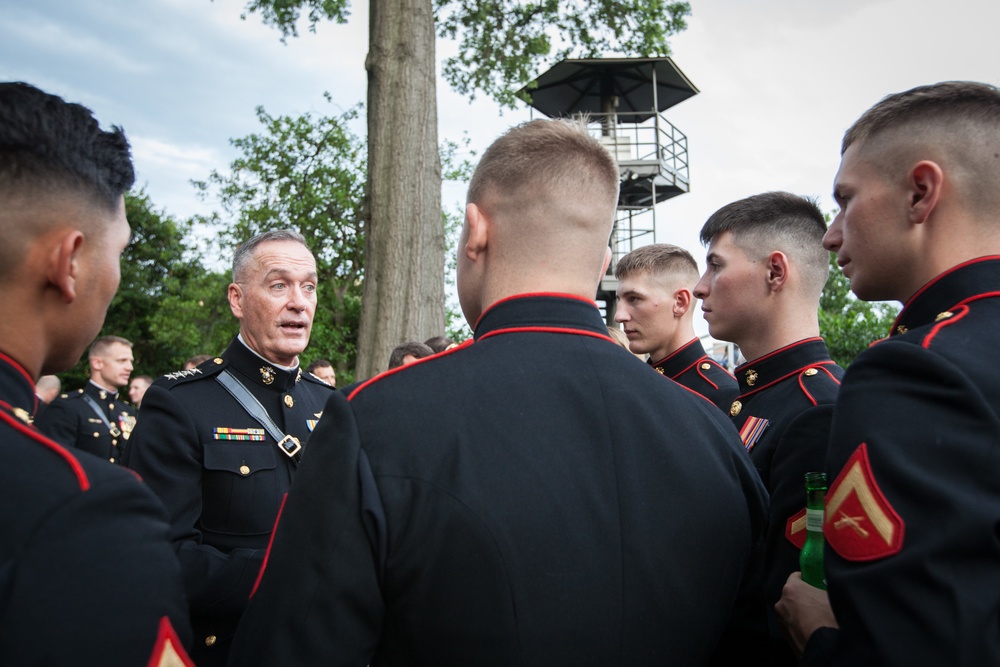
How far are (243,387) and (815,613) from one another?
2.44m

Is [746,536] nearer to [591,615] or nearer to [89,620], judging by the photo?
[591,615]

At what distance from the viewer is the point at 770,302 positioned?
3.07m

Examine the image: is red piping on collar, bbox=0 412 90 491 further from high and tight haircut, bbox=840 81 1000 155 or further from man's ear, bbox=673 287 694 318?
man's ear, bbox=673 287 694 318

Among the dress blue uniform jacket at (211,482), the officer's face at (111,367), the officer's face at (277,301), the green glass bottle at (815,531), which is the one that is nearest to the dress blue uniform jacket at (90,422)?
the officer's face at (111,367)

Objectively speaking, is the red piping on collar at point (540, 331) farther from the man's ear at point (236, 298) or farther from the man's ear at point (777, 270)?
the man's ear at point (236, 298)

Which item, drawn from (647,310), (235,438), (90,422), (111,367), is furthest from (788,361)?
(111,367)

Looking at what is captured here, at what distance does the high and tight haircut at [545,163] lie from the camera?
5.97 ft

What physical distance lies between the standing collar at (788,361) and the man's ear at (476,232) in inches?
63.8

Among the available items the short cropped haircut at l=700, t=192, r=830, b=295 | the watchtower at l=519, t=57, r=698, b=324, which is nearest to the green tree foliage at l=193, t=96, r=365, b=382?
the watchtower at l=519, t=57, r=698, b=324

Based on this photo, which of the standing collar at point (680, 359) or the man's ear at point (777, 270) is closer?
the man's ear at point (777, 270)

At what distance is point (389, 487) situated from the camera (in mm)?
1515

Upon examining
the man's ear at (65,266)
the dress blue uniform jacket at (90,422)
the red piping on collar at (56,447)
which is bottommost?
the dress blue uniform jacket at (90,422)

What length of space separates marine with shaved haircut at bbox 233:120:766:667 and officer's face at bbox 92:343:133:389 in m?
8.47

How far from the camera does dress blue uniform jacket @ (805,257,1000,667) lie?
4.37ft
